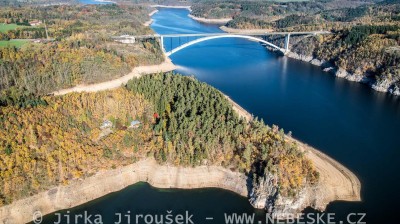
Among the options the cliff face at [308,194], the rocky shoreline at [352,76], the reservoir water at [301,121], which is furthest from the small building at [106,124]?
the rocky shoreline at [352,76]

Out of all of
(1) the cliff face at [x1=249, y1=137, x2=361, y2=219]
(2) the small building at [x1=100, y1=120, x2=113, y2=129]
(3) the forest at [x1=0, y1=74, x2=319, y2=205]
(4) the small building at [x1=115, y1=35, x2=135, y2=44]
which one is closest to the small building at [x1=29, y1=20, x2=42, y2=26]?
(4) the small building at [x1=115, y1=35, x2=135, y2=44]

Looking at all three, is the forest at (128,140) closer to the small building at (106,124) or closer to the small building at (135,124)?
the small building at (106,124)

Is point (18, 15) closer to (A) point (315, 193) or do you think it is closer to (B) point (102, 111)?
(B) point (102, 111)

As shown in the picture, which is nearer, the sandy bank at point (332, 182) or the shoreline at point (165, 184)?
the shoreline at point (165, 184)

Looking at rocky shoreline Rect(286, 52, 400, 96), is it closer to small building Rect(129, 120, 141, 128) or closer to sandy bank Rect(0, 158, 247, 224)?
sandy bank Rect(0, 158, 247, 224)

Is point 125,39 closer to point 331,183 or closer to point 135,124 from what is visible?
point 135,124

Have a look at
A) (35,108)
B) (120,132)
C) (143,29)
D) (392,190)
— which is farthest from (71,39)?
(392,190)
